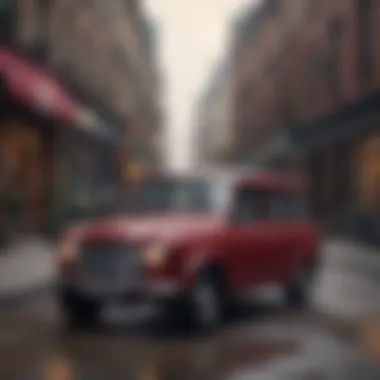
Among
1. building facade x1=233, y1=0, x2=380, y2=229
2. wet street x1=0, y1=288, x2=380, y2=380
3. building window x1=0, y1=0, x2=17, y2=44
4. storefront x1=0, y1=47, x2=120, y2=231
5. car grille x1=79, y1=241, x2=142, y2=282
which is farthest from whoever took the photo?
building window x1=0, y1=0, x2=17, y2=44

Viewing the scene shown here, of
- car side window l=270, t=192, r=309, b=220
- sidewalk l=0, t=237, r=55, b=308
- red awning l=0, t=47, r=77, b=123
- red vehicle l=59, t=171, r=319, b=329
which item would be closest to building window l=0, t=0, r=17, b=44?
red awning l=0, t=47, r=77, b=123

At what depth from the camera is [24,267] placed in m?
8.05

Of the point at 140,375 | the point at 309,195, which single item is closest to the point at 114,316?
the point at 309,195

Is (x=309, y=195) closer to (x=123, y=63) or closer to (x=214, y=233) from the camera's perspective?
(x=214, y=233)

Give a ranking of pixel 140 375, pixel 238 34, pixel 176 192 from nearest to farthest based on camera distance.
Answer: pixel 140 375
pixel 238 34
pixel 176 192

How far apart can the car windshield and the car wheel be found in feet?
1.59

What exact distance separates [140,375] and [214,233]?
6.94 ft

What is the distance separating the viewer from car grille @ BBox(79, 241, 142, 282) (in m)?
7.75

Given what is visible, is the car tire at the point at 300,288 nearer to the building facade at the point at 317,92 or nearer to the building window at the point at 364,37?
the building facade at the point at 317,92

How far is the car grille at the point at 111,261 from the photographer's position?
775cm

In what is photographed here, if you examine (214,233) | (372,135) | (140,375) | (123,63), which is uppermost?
(123,63)

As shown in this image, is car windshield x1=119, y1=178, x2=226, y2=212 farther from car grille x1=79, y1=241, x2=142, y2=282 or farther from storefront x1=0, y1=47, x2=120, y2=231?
storefront x1=0, y1=47, x2=120, y2=231

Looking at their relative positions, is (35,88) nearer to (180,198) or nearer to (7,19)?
(7,19)

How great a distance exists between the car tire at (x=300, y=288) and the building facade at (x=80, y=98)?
2.04 m
